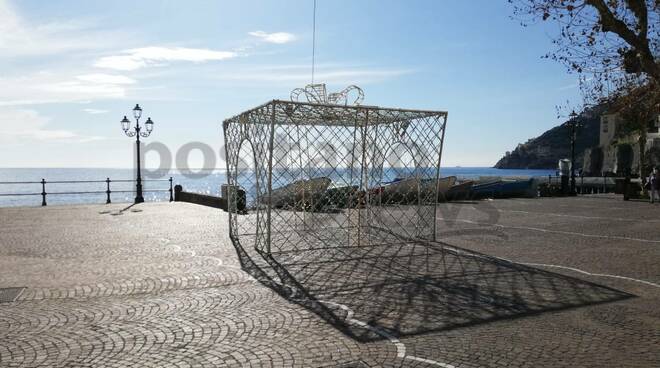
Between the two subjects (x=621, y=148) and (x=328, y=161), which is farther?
(x=621, y=148)

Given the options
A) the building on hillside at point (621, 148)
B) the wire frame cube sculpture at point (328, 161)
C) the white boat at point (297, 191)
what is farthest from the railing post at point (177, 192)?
the building on hillside at point (621, 148)

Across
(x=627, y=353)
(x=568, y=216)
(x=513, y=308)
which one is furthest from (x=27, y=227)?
(x=568, y=216)

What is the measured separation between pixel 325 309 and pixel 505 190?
27002 mm

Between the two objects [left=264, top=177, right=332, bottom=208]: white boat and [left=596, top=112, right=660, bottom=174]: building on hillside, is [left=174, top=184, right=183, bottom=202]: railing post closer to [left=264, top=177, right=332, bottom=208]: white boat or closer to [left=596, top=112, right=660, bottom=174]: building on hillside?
[left=264, top=177, right=332, bottom=208]: white boat

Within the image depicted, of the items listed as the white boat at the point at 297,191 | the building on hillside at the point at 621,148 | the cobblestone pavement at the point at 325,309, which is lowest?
the cobblestone pavement at the point at 325,309

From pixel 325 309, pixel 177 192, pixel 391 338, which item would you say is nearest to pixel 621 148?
pixel 177 192

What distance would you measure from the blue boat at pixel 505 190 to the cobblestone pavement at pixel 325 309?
58.7 feet

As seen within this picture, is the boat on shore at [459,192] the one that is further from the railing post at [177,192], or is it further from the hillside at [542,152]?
the hillside at [542,152]

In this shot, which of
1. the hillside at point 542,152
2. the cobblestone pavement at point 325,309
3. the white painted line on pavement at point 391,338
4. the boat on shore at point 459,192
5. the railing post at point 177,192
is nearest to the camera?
the white painted line on pavement at point 391,338

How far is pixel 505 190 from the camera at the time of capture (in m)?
30.8

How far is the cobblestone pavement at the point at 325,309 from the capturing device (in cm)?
457

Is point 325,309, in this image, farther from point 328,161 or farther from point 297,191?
A: point 297,191

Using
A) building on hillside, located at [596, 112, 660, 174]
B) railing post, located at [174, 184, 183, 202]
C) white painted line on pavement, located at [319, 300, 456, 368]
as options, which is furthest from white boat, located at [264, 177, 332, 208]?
building on hillside, located at [596, 112, 660, 174]

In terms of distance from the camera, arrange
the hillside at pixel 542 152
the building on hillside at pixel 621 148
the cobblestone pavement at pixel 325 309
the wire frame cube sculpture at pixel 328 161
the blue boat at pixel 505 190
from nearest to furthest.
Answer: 1. the cobblestone pavement at pixel 325 309
2. the wire frame cube sculpture at pixel 328 161
3. the blue boat at pixel 505 190
4. the building on hillside at pixel 621 148
5. the hillside at pixel 542 152
